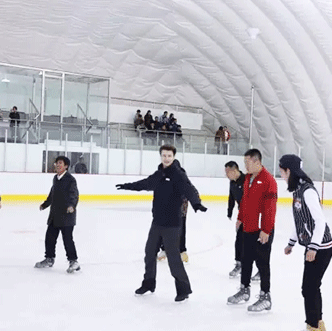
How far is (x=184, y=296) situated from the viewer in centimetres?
632

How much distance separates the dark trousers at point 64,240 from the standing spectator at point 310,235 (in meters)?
3.61

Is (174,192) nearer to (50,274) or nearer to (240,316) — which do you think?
(240,316)

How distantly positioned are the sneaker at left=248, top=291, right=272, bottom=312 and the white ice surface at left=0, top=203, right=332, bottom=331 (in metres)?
0.07

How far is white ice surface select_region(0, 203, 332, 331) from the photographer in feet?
18.0

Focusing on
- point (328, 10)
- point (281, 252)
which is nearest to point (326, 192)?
point (328, 10)

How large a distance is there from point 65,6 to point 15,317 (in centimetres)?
2402

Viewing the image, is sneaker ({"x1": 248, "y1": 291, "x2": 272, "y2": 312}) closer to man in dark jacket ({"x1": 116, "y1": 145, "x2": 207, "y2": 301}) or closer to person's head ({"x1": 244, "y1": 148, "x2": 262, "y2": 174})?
man in dark jacket ({"x1": 116, "y1": 145, "x2": 207, "y2": 301})

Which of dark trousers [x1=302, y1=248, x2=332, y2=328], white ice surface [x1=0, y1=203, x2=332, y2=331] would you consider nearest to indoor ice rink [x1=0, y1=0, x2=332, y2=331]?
white ice surface [x1=0, y1=203, x2=332, y2=331]

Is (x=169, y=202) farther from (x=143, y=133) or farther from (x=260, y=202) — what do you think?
(x=143, y=133)

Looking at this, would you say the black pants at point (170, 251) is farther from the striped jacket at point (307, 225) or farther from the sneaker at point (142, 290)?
the striped jacket at point (307, 225)

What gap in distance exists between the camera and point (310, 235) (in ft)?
16.1

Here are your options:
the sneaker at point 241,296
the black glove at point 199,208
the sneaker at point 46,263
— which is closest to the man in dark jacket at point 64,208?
the sneaker at point 46,263

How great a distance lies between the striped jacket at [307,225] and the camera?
15.8 ft

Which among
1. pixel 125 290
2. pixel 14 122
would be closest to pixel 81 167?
pixel 14 122
